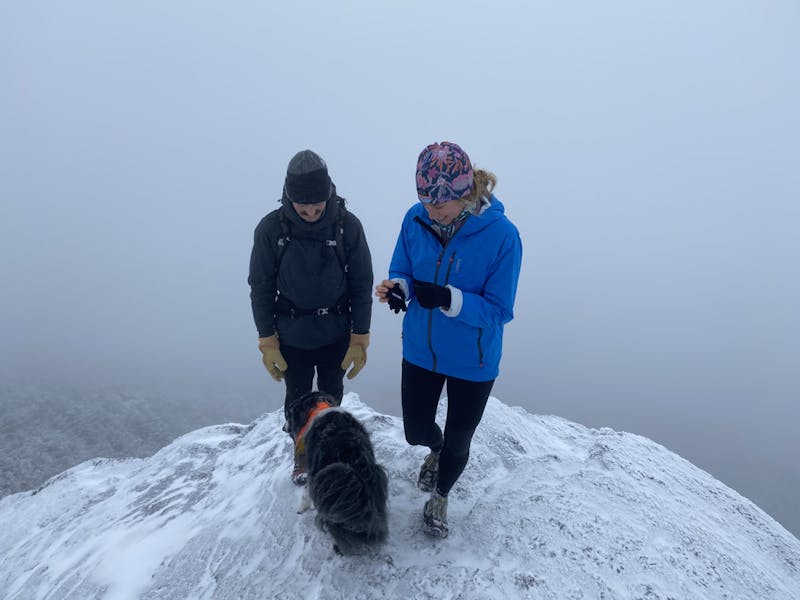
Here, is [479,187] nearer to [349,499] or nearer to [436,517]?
[349,499]

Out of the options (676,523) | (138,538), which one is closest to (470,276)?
(676,523)

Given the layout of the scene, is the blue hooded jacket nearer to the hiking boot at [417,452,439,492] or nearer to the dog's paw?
the hiking boot at [417,452,439,492]

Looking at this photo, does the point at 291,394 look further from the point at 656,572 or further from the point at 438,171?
the point at 656,572

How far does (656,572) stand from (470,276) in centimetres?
343

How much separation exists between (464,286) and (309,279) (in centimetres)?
178

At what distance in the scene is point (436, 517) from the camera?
169 inches

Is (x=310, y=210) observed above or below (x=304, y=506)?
above

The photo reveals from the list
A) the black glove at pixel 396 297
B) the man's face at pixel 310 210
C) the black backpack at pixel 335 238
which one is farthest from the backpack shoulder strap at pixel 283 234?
the black glove at pixel 396 297

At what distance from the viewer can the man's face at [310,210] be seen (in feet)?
13.5

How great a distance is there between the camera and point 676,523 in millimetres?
4746

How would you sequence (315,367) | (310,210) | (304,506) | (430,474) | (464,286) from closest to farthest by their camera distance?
(464,286), (310,210), (304,506), (430,474), (315,367)

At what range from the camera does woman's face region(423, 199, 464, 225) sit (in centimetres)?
334

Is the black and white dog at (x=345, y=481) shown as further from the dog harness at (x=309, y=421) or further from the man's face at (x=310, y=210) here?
the man's face at (x=310, y=210)

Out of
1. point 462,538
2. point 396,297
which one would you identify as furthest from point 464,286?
point 462,538
